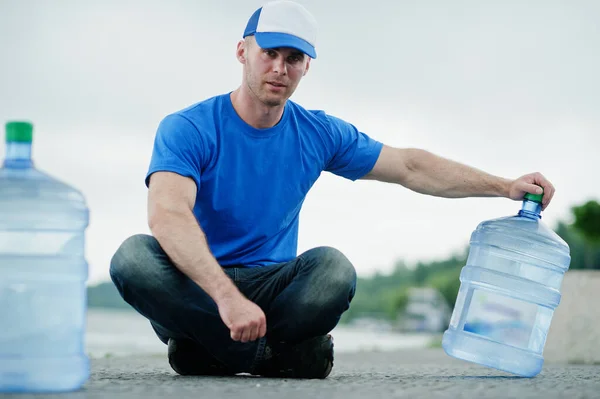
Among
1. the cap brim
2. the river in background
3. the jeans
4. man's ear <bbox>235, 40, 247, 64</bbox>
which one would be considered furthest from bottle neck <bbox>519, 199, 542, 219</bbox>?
the river in background

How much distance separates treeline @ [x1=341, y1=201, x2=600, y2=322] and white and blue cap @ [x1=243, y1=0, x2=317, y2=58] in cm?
4914

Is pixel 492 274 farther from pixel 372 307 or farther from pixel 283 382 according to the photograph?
pixel 372 307

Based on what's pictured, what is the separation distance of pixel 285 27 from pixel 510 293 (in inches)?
71.4

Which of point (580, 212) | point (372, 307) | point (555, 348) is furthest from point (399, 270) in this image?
point (555, 348)

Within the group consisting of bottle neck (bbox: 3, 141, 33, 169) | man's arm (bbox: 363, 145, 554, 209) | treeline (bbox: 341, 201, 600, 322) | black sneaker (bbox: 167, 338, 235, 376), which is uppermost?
man's arm (bbox: 363, 145, 554, 209)

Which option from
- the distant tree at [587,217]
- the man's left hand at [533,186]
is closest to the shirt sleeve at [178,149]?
the man's left hand at [533,186]

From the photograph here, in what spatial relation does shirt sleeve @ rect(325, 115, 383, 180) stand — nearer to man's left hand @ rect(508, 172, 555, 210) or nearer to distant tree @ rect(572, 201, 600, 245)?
man's left hand @ rect(508, 172, 555, 210)

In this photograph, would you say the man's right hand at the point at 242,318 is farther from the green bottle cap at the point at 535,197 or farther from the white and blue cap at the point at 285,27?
the green bottle cap at the point at 535,197

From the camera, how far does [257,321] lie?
3.04 m

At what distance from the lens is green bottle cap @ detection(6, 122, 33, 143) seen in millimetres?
2945

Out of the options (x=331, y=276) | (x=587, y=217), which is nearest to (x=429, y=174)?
(x=331, y=276)

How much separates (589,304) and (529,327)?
3413 millimetres

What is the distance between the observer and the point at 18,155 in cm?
305

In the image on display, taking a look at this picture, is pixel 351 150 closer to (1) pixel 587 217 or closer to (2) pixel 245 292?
(2) pixel 245 292
